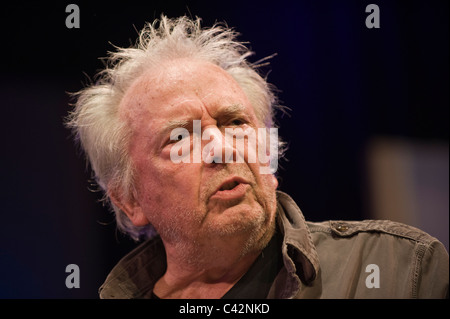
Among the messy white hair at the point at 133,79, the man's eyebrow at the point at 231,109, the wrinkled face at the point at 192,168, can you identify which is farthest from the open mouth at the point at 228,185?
the messy white hair at the point at 133,79

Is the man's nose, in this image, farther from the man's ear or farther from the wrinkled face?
the man's ear

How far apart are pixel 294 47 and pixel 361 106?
1.21ft

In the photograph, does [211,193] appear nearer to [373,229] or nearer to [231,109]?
[231,109]

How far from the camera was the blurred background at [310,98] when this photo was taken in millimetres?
1646

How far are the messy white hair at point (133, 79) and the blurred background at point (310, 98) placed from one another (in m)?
0.05

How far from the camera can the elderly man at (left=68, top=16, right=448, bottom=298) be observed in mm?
1355

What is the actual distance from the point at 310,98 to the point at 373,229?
1.99 feet

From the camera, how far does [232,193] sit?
1.39 m

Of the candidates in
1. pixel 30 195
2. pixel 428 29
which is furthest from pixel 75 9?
pixel 428 29

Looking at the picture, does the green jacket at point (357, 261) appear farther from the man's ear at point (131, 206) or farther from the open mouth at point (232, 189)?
the man's ear at point (131, 206)

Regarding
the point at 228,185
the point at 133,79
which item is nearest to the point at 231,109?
the point at 228,185

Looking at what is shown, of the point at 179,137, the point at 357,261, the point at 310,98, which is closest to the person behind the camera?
the point at 357,261

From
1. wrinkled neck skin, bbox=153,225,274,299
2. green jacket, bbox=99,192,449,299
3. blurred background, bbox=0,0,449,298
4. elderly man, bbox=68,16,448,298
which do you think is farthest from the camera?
blurred background, bbox=0,0,449,298

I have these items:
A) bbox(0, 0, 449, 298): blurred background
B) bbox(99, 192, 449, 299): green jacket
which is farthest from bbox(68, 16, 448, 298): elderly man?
bbox(0, 0, 449, 298): blurred background
